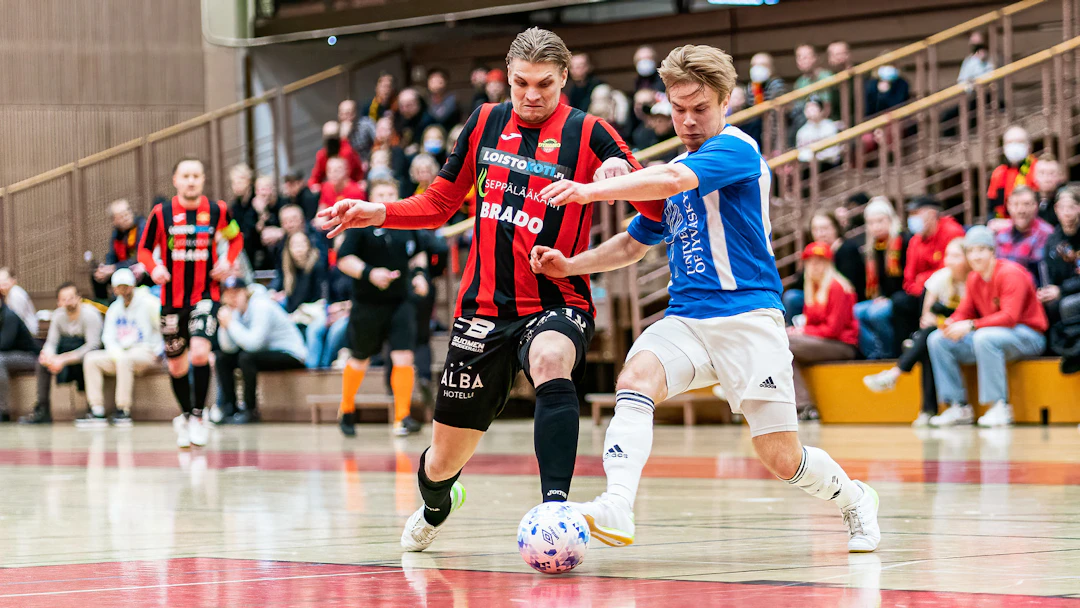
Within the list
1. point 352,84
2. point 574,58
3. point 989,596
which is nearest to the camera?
point 989,596

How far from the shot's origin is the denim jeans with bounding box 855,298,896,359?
531 inches

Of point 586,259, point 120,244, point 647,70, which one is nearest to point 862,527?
point 586,259

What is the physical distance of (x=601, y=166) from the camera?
15.5ft

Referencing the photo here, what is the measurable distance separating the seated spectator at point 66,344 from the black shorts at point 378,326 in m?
5.86

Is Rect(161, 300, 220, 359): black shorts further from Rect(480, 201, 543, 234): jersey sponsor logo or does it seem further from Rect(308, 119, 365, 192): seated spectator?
Rect(308, 119, 365, 192): seated spectator

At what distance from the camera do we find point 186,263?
443 inches

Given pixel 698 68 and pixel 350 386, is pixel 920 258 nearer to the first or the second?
pixel 350 386

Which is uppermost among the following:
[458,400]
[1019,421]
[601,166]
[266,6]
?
[266,6]

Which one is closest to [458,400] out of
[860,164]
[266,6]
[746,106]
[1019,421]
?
[1019,421]

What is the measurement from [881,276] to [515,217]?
9.51m

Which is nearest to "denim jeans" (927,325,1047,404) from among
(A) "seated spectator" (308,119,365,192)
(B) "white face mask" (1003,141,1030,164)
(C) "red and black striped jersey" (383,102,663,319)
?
(B) "white face mask" (1003,141,1030,164)

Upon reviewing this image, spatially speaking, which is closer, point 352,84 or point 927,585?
point 927,585

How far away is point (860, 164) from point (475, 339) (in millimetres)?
11211

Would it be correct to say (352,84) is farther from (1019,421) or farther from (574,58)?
(1019,421)
